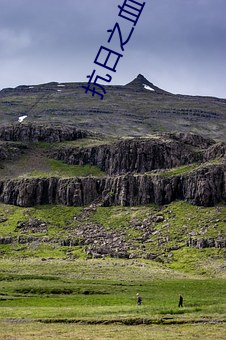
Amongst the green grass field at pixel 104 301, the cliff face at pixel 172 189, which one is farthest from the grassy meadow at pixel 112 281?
the cliff face at pixel 172 189

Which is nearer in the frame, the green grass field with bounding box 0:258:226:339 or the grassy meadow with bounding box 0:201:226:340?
the green grass field with bounding box 0:258:226:339

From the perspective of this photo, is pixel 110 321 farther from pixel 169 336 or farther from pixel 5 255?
pixel 5 255

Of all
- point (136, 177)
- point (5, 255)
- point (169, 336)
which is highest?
point (136, 177)

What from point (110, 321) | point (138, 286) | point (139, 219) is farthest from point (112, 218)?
point (110, 321)

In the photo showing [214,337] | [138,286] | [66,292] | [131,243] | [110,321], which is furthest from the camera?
[131,243]

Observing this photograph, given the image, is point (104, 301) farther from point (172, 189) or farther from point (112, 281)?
point (172, 189)

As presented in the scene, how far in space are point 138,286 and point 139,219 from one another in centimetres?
8093

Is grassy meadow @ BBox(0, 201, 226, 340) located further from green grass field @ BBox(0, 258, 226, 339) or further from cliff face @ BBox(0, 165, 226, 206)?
cliff face @ BBox(0, 165, 226, 206)

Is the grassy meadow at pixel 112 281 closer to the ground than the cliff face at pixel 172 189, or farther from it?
closer to the ground

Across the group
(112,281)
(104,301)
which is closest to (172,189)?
(112,281)

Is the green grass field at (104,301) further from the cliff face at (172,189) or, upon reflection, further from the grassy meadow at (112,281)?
the cliff face at (172,189)

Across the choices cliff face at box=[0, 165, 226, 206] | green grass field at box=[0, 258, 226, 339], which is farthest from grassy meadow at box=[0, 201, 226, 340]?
cliff face at box=[0, 165, 226, 206]

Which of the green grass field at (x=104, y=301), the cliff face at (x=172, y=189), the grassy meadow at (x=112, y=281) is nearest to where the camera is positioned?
→ the green grass field at (x=104, y=301)

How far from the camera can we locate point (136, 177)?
197250 mm
